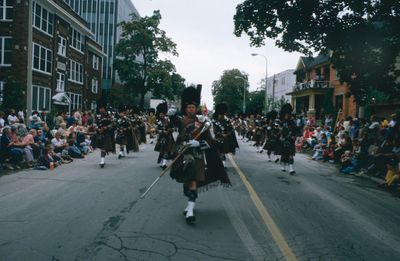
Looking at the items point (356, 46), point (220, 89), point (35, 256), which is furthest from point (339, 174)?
point (220, 89)

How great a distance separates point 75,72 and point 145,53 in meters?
16.8

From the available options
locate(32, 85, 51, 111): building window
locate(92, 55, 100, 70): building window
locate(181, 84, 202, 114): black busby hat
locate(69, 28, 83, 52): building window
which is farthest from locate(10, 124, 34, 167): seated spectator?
locate(92, 55, 100, 70): building window

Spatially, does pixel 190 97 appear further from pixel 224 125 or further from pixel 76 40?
pixel 76 40

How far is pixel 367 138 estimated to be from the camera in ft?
54.6

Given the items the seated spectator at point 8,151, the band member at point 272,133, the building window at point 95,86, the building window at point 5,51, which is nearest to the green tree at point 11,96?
the building window at point 5,51

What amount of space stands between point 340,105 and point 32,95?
28.7 m

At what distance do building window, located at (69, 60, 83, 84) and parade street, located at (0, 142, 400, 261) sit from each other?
3143 centimetres

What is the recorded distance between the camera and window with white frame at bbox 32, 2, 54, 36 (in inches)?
1296

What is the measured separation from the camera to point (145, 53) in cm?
5903

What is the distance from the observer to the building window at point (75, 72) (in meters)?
42.2

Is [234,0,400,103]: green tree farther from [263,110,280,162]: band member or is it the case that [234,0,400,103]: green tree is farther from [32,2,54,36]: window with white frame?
[32,2,54,36]: window with white frame

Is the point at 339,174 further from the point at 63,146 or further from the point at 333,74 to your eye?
the point at 333,74

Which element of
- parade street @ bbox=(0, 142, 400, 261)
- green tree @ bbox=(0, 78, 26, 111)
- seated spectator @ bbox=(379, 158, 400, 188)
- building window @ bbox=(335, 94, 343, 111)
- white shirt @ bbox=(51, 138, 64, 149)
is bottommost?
parade street @ bbox=(0, 142, 400, 261)

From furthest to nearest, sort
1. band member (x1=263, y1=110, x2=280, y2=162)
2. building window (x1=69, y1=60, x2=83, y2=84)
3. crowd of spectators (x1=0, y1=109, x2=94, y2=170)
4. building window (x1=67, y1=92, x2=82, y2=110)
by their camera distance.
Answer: building window (x1=67, y1=92, x2=82, y2=110) → building window (x1=69, y1=60, x2=83, y2=84) → band member (x1=263, y1=110, x2=280, y2=162) → crowd of spectators (x1=0, y1=109, x2=94, y2=170)
